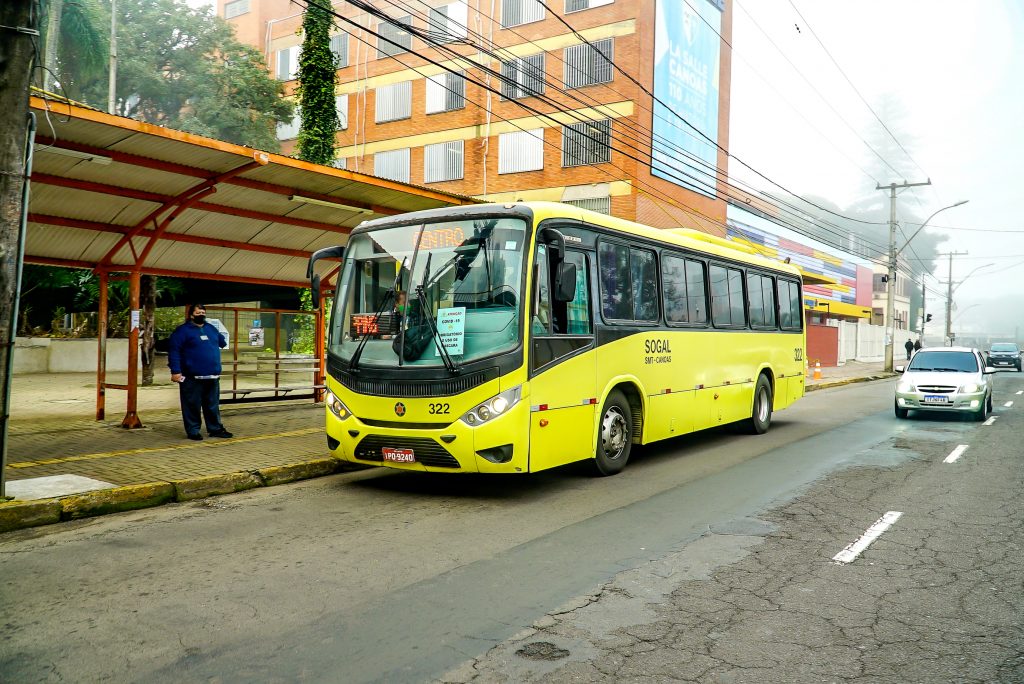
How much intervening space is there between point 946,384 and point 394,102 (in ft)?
105

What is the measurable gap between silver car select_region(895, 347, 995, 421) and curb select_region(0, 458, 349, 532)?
40.3 feet

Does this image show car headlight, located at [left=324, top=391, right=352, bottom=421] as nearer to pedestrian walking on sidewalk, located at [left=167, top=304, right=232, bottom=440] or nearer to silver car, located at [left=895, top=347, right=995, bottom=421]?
pedestrian walking on sidewalk, located at [left=167, top=304, right=232, bottom=440]

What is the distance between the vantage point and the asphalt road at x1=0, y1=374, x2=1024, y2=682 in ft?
13.0

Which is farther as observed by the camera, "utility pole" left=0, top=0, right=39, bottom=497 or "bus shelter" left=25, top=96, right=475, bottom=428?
"bus shelter" left=25, top=96, right=475, bottom=428

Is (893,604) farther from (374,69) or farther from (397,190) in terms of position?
(374,69)

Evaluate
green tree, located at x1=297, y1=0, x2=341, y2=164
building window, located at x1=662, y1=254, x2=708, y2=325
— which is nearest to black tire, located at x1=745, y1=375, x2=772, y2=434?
building window, located at x1=662, y1=254, x2=708, y2=325

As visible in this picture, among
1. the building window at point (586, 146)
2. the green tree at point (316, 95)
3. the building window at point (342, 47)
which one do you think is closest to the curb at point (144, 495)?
the green tree at point (316, 95)

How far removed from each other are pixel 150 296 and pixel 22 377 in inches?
216

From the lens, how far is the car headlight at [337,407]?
27.4ft

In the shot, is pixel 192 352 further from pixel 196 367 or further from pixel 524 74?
pixel 524 74

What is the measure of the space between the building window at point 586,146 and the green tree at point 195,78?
15.9 metres

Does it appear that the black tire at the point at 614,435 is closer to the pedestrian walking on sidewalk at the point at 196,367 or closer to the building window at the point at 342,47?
the pedestrian walking on sidewalk at the point at 196,367

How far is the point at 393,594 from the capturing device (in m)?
5.02

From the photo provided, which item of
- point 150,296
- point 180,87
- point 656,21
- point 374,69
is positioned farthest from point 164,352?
point 656,21
